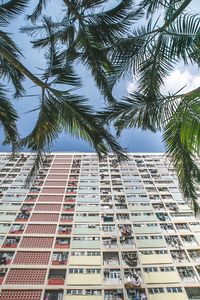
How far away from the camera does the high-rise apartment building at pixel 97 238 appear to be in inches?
771

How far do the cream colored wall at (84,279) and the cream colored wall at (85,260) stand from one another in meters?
1.14

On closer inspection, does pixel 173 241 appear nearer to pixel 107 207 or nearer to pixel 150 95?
pixel 107 207

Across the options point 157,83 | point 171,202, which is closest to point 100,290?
point 171,202

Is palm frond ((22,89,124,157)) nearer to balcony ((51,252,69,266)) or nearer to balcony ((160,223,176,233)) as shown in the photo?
balcony ((51,252,69,266))

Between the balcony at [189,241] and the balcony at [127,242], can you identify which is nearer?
the balcony at [127,242]

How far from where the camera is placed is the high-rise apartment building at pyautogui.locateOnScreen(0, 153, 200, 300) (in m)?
19.6

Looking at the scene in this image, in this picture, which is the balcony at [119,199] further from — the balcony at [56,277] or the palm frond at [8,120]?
the palm frond at [8,120]

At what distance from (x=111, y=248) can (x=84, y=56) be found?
2027cm

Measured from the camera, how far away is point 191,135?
2.20 meters

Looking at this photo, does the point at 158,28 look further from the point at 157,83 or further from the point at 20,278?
the point at 20,278

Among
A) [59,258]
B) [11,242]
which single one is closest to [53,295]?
[59,258]

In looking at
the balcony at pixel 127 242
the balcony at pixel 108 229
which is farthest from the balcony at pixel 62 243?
the balcony at pixel 127 242

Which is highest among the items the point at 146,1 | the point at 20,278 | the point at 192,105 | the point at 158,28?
the point at 146,1

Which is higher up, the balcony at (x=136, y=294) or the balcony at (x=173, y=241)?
the balcony at (x=136, y=294)
